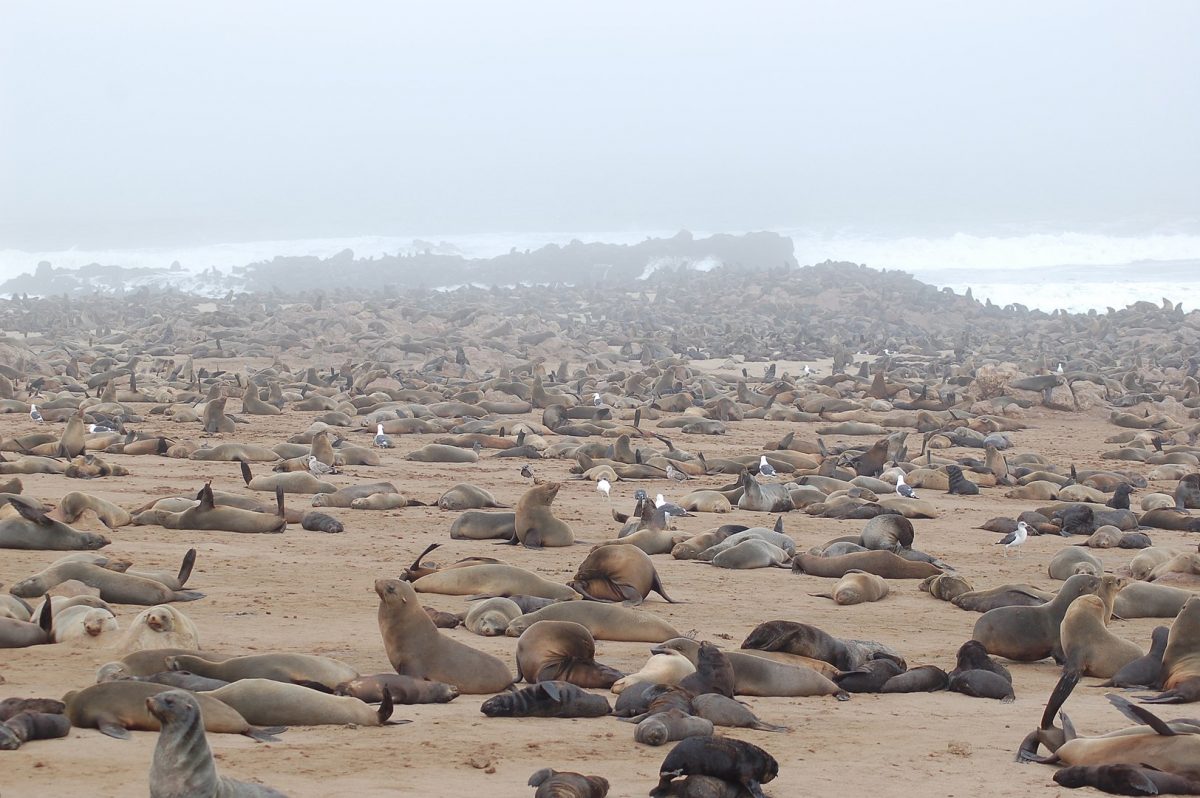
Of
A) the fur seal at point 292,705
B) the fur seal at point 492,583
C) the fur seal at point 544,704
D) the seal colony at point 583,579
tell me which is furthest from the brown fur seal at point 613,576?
the fur seal at point 292,705

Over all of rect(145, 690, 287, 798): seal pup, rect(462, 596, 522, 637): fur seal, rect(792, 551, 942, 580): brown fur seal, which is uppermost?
rect(145, 690, 287, 798): seal pup

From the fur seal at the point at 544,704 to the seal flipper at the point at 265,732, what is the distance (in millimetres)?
748

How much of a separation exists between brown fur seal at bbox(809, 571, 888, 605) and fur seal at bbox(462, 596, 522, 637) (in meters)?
1.94

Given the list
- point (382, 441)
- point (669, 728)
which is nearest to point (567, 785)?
point (669, 728)

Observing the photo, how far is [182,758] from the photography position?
3117mm

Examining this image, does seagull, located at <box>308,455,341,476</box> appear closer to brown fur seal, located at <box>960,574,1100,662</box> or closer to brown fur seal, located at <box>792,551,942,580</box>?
brown fur seal, located at <box>792,551,942,580</box>

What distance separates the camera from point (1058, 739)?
14.0 feet

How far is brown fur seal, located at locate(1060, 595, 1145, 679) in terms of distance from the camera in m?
5.55

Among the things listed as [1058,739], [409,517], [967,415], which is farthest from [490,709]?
[967,415]

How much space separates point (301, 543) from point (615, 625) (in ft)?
10.0

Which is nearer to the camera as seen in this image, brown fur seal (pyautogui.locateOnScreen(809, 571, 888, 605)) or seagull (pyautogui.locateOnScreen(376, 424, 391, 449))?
brown fur seal (pyautogui.locateOnScreen(809, 571, 888, 605))

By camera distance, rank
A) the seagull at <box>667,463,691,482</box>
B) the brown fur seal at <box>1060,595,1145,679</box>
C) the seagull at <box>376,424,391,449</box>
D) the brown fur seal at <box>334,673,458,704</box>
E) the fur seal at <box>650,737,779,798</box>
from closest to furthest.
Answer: the fur seal at <box>650,737,779,798</box>
the brown fur seal at <box>334,673,458,704</box>
the brown fur seal at <box>1060,595,1145,679</box>
the seagull at <box>667,463,691,482</box>
the seagull at <box>376,424,391,449</box>

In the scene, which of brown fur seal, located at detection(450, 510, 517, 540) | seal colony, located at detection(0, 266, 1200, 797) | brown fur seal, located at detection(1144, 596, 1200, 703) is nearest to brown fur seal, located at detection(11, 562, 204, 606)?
seal colony, located at detection(0, 266, 1200, 797)

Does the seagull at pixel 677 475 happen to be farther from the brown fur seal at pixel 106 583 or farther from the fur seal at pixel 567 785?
the fur seal at pixel 567 785
